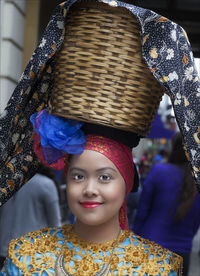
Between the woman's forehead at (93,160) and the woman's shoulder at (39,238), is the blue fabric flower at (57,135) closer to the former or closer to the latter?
the woman's forehead at (93,160)

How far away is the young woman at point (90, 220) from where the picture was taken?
7.59ft

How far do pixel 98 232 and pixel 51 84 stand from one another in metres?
0.74

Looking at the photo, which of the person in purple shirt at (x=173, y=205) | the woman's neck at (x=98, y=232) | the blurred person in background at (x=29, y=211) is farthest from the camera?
the blurred person in background at (x=29, y=211)

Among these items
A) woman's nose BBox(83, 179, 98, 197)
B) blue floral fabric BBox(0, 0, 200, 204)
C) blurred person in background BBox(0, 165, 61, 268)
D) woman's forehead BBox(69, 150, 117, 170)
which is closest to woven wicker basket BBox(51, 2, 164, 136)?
blue floral fabric BBox(0, 0, 200, 204)

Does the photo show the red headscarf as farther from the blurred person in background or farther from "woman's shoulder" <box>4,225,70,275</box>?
the blurred person in background

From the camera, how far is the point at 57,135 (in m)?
2.29

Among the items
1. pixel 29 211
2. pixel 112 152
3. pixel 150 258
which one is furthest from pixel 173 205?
pixel 112 152

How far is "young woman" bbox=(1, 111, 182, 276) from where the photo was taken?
2312 millimetres

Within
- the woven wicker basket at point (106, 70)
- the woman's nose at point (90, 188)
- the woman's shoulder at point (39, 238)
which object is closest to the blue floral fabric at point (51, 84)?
the woven wicker basket at point (106, 70)

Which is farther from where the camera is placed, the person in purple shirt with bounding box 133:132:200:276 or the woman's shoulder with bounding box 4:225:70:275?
the person in purple shirt with bounding box 133:132:200:276

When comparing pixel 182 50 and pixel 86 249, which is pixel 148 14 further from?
pixel 86 249

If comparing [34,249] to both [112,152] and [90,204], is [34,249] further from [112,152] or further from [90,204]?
[112,152]

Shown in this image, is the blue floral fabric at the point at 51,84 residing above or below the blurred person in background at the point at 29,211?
above

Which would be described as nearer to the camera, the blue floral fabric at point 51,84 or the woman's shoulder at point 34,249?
the blue floral fabric at point 51,84
